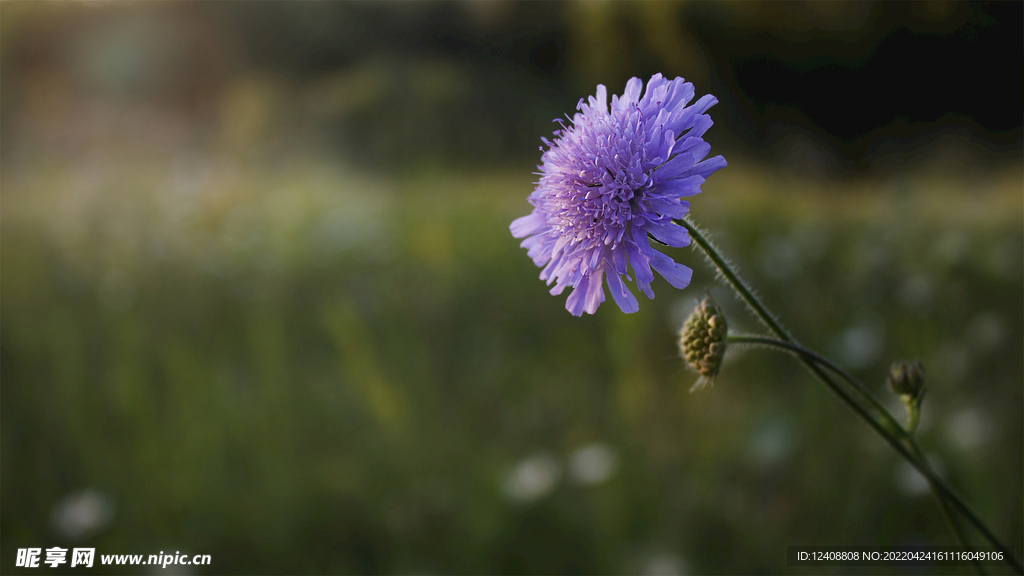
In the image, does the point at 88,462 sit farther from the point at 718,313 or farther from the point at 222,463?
the point at 718,313

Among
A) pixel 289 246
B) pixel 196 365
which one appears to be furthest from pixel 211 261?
pixel 196 365

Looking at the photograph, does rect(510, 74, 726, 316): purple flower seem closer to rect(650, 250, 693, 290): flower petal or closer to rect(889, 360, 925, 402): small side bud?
rect(650, 250, 693, 290): flower petal

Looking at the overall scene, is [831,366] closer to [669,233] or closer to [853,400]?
[853,400]

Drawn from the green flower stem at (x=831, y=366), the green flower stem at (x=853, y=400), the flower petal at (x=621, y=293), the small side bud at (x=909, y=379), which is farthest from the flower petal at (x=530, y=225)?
the small side bud at (x=909, y=379)

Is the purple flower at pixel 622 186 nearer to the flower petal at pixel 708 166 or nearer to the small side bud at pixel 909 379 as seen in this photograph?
the flower petal at pixel 708 166

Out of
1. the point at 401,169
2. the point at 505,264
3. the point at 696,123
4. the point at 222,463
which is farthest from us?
the point at 401,169

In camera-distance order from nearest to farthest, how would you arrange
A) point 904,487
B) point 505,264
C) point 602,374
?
point 904,487, point 602,374, point 505,264
